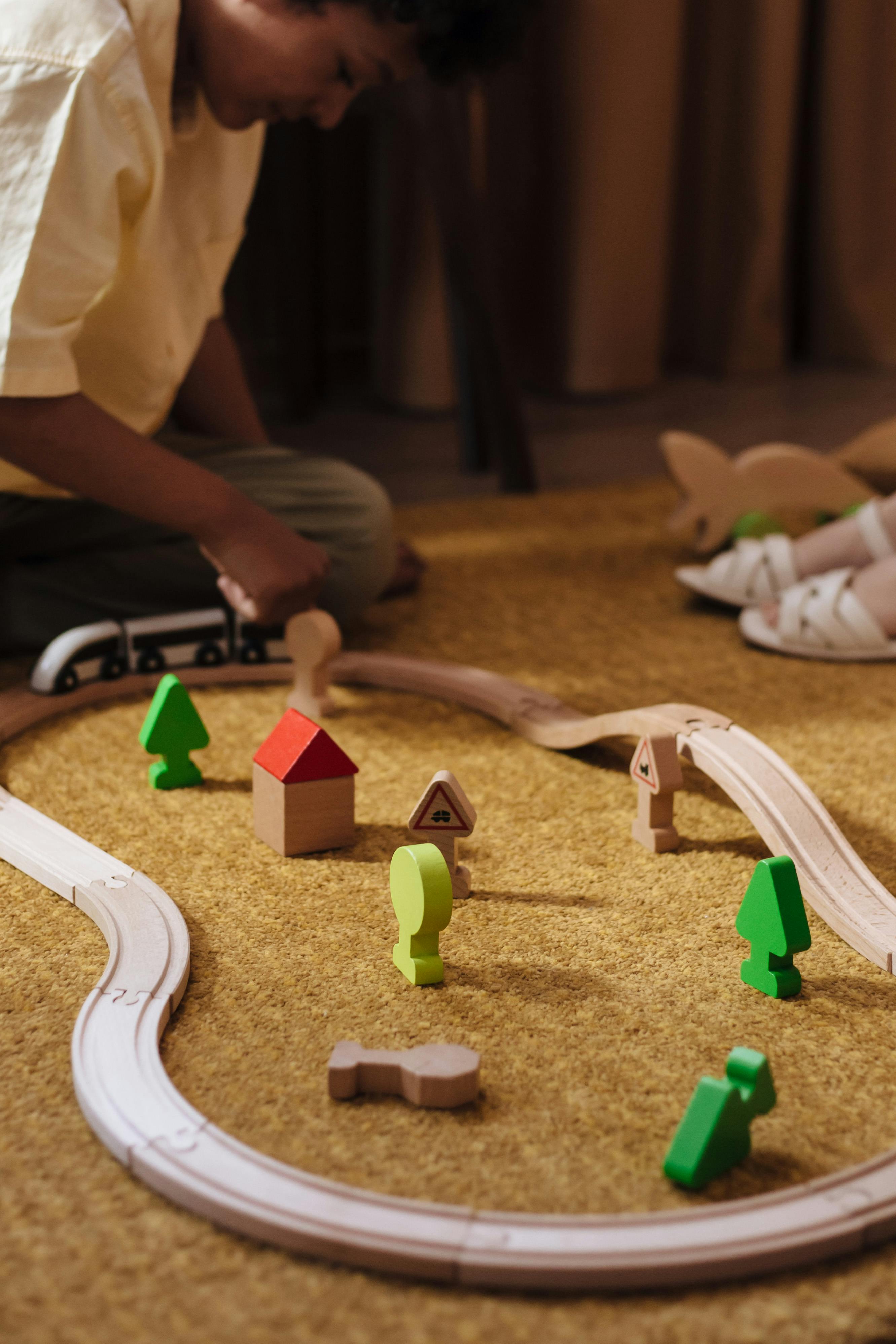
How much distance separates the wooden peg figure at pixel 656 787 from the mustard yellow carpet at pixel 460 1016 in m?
0.02

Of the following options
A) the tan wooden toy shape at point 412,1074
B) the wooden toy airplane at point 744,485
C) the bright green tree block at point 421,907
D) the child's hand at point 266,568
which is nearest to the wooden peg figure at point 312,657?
the child's hand at point 266,568

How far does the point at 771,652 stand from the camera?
127cm

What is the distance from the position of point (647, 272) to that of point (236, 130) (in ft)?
4.88

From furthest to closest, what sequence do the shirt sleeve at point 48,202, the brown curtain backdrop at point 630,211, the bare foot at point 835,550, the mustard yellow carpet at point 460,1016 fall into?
the brown curtain backdrop at point 630,211 < the bare foot at point 835,550 < the shirt sleeve at point 48,202 < the mustard yellow carpet at point 460,1016

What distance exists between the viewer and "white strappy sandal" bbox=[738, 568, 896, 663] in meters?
1.23

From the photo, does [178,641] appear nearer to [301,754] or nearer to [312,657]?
[312,657]

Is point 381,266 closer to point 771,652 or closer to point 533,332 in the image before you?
point 533,332

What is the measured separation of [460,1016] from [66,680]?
568 millimetres

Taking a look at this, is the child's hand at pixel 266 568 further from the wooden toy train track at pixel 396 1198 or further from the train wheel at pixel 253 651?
the wooden toy train track at pixel 396 1198

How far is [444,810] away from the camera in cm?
Result: 78

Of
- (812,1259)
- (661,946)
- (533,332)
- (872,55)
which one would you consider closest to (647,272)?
(533,332)

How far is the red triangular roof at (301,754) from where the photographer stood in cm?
83

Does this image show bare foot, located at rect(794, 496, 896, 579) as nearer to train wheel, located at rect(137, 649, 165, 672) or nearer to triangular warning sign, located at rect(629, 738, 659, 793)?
triangular warning sign, located at rect(629, 738, 659, 793)

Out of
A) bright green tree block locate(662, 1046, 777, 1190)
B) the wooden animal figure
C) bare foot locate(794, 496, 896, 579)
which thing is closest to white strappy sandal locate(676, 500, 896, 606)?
bare foot locate(794, 496, 896, 579)
